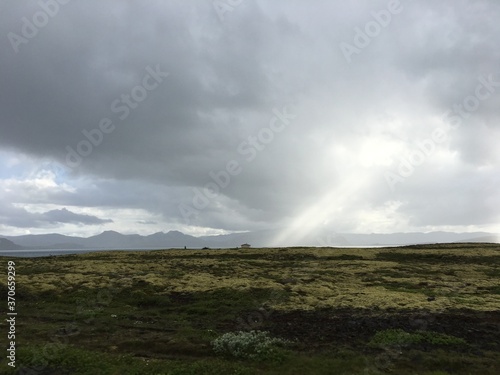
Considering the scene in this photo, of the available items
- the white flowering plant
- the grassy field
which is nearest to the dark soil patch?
the grassy field

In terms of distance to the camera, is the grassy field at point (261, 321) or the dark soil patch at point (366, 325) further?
the dark soil patch at point (366, 325)

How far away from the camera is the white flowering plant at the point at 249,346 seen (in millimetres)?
22959

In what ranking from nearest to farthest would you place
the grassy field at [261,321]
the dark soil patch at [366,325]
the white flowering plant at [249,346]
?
the grassy field at [261,321]
the white flowering plant at [249,346]
the dark soil patch at [366,325]

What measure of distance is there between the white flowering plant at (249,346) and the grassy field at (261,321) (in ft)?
0.30

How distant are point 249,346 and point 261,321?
8002 mm

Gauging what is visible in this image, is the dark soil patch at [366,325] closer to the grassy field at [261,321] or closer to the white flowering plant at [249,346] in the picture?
→ the grassy field at [261,321]

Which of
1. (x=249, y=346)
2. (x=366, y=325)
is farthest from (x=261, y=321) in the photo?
(x=366, y=325)

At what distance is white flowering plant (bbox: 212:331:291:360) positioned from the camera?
22959 mm

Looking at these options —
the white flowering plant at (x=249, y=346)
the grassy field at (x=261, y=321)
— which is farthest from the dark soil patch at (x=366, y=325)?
the white flowering plant at (x=249, y=346)

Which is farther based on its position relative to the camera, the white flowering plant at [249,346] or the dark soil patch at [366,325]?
the dark soil patch at [366,325]

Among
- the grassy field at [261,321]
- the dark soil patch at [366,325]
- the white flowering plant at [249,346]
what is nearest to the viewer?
the grassy field at [261,321]

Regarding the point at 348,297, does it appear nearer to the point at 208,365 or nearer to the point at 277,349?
the point at 277,349

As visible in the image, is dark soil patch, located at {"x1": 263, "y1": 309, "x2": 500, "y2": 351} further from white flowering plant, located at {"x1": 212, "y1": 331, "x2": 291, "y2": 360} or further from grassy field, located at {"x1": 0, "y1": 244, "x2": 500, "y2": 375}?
white flowering plant, located at {"x1": 212, "y1": 331, "x2": 291, "y2": 360}

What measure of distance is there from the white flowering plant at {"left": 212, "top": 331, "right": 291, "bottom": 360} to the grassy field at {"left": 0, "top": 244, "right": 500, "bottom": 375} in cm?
9
